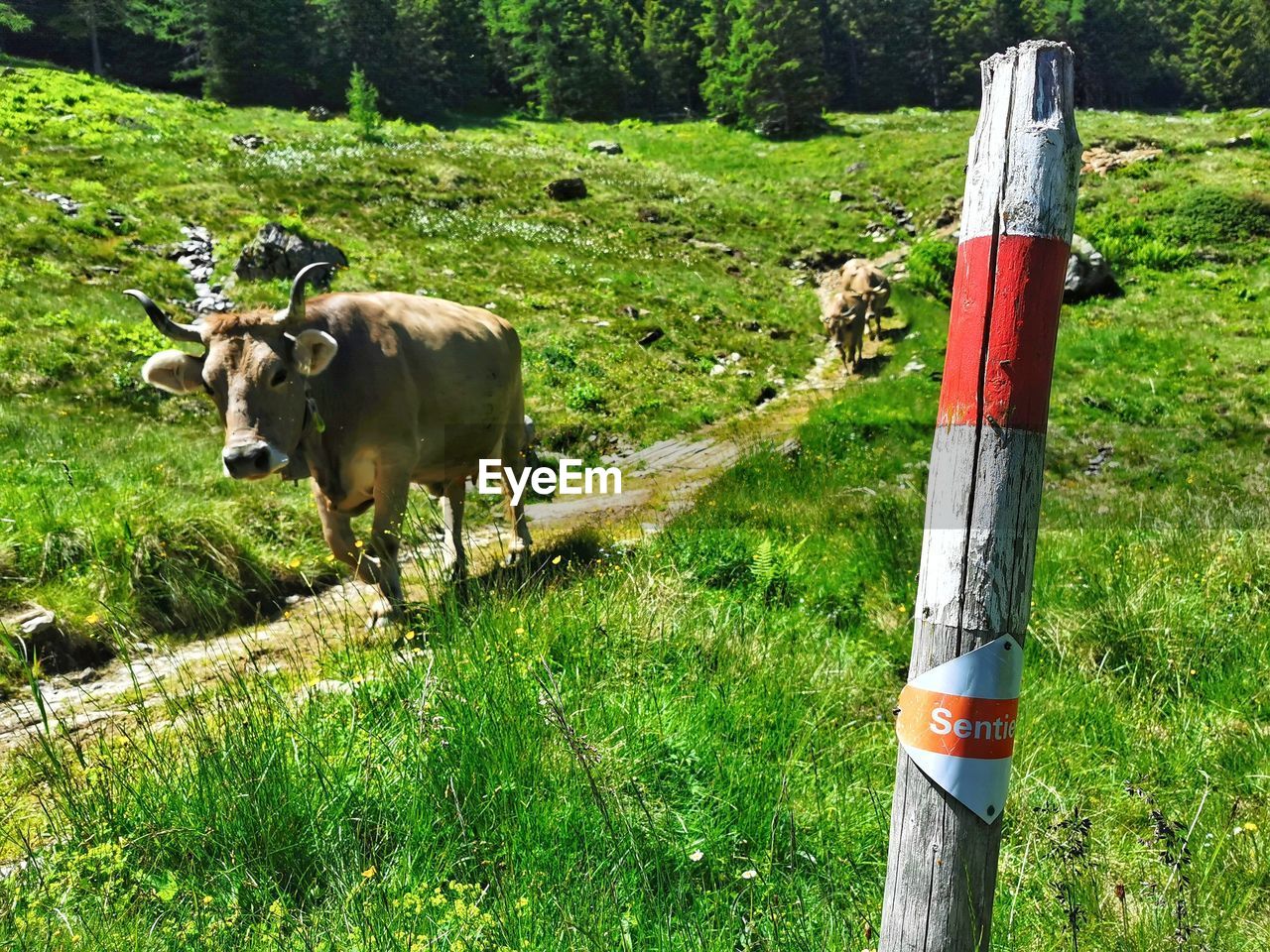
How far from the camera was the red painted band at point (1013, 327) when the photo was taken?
2.00 m

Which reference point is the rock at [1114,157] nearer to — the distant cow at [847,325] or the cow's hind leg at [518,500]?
the distant cow at [847,325]

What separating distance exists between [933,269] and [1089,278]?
17.0ft

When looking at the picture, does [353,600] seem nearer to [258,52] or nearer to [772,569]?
[772,569]

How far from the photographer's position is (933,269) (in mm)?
25547

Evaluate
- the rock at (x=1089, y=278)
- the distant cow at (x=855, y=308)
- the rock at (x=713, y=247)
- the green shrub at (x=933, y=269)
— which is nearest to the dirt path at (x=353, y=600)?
the distant cow at (x=855, y=308)

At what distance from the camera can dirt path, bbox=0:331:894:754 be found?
4.44 m

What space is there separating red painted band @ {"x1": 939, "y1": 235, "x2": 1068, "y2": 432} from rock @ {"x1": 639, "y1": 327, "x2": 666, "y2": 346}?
1878 centimetres

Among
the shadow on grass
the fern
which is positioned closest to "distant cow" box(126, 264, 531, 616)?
the shadow on grass

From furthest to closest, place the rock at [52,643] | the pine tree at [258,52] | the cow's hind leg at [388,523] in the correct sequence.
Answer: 1. the pine tree at [258,52]
2. the cow's hind leg at [388,523]
3. the rock at [52,643]

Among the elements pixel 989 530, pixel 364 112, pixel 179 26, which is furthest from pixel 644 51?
pixel 989 530

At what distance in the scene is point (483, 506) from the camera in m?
12.2

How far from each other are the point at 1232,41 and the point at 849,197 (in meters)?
63.6

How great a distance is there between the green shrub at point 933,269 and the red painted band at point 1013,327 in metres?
24.2

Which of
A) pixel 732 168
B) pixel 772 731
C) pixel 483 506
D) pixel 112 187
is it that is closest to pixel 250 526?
pixel 483 506
